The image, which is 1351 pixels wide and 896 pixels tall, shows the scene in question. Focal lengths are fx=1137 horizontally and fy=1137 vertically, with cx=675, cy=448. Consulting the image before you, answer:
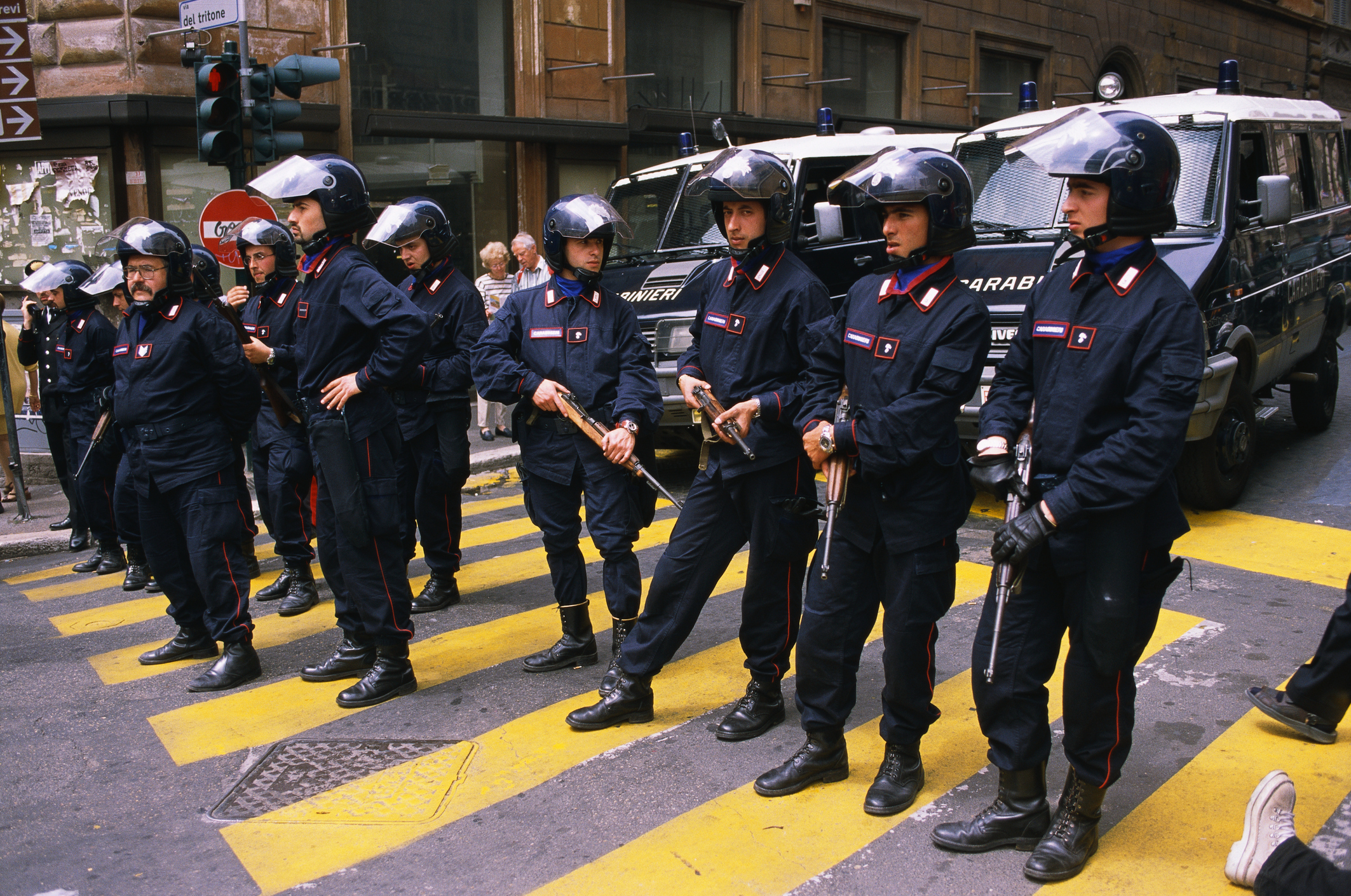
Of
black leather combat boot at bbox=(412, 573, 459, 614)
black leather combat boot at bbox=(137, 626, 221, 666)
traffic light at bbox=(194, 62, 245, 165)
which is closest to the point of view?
black leather combat boot at bbox=(137, 626, 221, 666)

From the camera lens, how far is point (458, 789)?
4059mm

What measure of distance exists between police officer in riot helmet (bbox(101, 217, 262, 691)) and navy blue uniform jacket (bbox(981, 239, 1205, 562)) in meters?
3.56

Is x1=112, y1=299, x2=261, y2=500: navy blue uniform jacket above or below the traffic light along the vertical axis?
below

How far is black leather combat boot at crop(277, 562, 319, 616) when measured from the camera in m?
6.40

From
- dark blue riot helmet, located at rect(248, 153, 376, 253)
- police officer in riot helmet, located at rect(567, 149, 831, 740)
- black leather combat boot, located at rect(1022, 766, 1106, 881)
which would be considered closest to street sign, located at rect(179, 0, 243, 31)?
dark blue riot helmet, located at rect(248, 153, 376, 253)

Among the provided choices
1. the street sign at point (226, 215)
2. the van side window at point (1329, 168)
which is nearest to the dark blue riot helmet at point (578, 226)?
the street sign at point (226, 215)

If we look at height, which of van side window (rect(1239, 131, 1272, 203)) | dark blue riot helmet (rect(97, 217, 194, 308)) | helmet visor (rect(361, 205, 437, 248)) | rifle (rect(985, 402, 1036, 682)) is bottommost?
rifle (rect(985, 402, 1036, 682))

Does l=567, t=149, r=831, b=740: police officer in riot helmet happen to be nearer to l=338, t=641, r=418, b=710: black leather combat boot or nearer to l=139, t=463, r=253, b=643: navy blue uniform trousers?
l=338, t=641, r=418, b=710: black leather combat boot

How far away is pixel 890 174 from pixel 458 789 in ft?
8.49

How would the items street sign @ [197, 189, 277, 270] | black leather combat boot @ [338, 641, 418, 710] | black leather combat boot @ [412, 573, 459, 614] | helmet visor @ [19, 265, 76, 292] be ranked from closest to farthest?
black leather combat boot @ [338, 641, 418, 710]
black leather combat boot @ [412, 573, 459, 614]
helmet visor @ [19, 265, 76, 292]
street sign @ [197, 189, 277, 270]

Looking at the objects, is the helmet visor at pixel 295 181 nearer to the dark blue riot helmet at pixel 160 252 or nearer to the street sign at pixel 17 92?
the dark blue riot helmet at pixel 160 252

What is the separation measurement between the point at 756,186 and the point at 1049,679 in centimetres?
206

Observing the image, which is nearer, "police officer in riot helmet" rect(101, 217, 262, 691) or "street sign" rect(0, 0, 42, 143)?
"police officer in riot helmet" rect(101, 217, 262, 691)

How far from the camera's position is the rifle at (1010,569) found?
3322 millimetres
